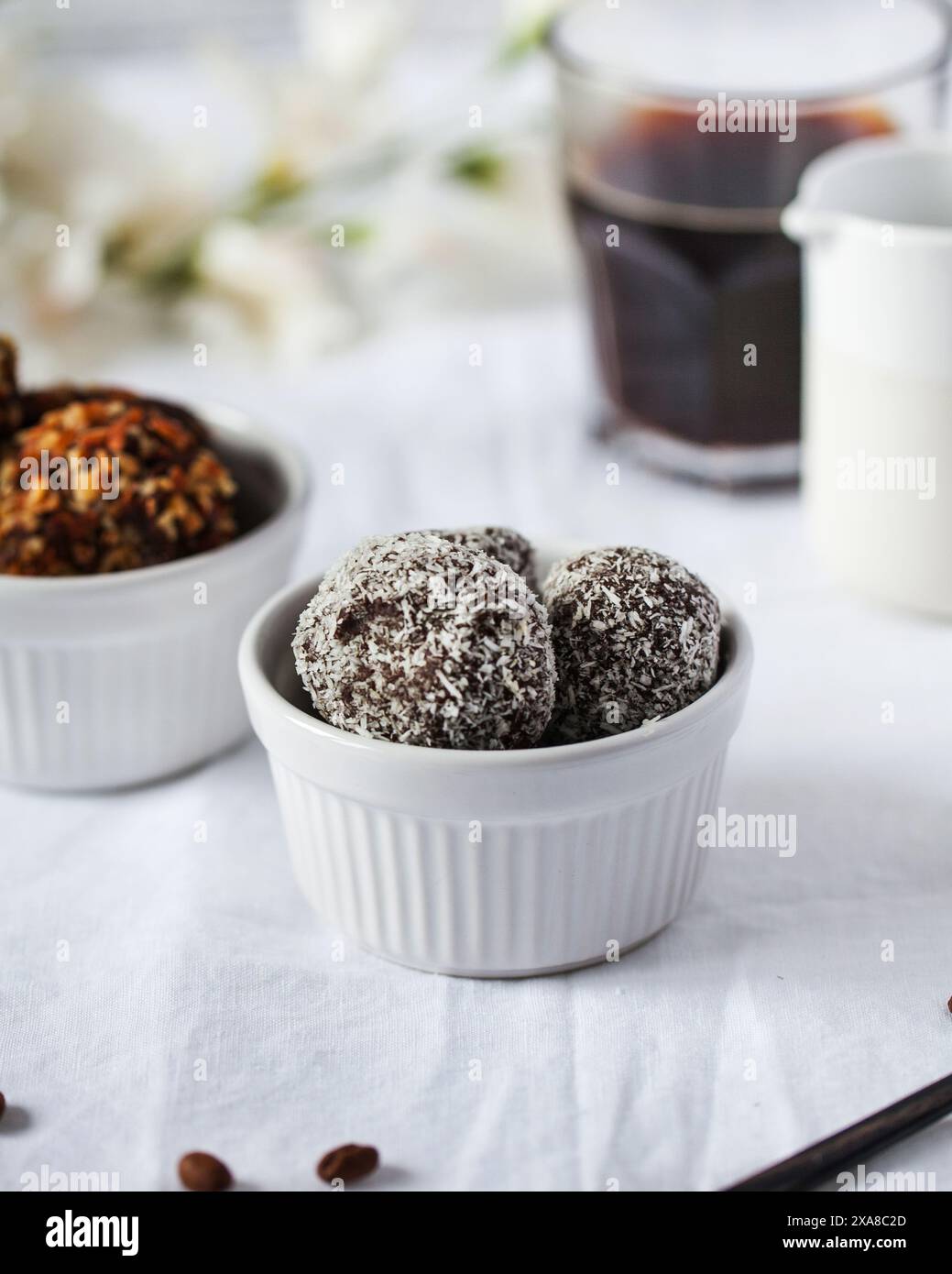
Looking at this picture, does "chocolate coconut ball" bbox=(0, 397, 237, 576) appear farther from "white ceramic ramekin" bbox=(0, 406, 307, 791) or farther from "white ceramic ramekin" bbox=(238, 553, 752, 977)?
"white ceramic ramekin" bbox=(238, 553, 752, 977)

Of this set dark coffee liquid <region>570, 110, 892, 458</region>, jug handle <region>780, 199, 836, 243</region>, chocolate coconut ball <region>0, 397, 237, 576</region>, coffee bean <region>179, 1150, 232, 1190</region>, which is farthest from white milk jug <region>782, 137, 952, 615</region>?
coffee bean <region>179, 1150, 232, 1190</region>

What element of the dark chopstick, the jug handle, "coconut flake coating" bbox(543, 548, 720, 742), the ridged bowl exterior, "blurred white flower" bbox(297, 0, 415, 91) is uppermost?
"blurred white flower" bbox(297, 0, 415, 91)

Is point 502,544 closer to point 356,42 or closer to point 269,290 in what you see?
point 269,290

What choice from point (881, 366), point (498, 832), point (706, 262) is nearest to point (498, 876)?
point (498, 832)

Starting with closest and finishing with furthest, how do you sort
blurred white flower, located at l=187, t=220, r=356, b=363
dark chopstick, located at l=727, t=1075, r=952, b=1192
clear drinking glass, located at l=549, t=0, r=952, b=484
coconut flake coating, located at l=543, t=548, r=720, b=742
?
1. dark chopstick, located at l=727, t=1075, r=952, b=1192
2. coconut flake coating, located at l=543, t=548, r=720, b=742
3. clear drinking glass, located at l=549, t=0, r=952, b=484
4. blurred white flower, located at l=187, t=220, r=356, b=363

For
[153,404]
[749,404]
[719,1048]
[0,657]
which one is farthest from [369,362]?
[719,1048]

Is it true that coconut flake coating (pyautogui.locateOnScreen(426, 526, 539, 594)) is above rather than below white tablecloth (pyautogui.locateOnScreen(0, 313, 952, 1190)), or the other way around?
above

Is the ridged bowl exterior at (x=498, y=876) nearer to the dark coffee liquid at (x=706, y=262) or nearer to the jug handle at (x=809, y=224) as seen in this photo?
the jug handle at (x=809, y=224)

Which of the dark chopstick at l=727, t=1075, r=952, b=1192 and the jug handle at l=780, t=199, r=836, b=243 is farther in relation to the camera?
the jug handle at l=780, t=199, r=836, b=243
